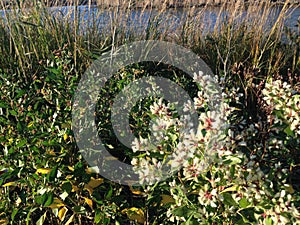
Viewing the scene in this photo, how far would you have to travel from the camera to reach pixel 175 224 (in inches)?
59.9

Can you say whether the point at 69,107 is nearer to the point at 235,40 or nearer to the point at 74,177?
the point at 74,177

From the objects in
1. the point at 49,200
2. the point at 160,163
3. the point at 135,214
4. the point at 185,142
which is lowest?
the point at 135,214

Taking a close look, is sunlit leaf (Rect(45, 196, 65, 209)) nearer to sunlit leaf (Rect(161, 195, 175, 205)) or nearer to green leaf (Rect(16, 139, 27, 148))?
Answer: green leaf (Rect(16, 139, 27, 148))

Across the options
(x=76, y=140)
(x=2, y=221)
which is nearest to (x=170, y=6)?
(x=76, y=140)

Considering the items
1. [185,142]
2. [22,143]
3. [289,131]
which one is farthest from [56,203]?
[289,131]

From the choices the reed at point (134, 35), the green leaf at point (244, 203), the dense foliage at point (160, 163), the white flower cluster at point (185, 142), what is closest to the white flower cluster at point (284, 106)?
the dense foliage at point (160, 163)

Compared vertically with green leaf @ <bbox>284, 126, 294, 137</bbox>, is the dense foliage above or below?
below

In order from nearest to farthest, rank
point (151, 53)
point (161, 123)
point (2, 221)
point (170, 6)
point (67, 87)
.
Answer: point (161, 123), point (2, 221), point (67, 87), point (151, 53), point (170, 6)

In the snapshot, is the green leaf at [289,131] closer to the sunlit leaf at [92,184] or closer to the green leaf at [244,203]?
the green leaf at [244,203]

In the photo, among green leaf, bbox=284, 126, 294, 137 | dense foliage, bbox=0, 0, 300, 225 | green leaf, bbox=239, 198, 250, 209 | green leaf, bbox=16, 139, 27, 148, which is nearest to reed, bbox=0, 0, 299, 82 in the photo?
dense foliage, bbox=0, 0, 300, 225

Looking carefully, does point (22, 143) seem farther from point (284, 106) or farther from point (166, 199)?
point (284, 106)

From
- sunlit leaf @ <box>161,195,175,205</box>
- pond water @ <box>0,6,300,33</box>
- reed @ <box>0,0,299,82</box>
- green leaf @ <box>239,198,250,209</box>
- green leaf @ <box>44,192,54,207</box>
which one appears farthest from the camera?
pond water @ <box>0,6,300,33</box>

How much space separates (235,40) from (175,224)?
1.73m

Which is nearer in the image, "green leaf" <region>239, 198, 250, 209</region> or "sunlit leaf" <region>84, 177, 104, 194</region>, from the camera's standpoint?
"green leaf" <region>239, 198, 250, 209</region>
